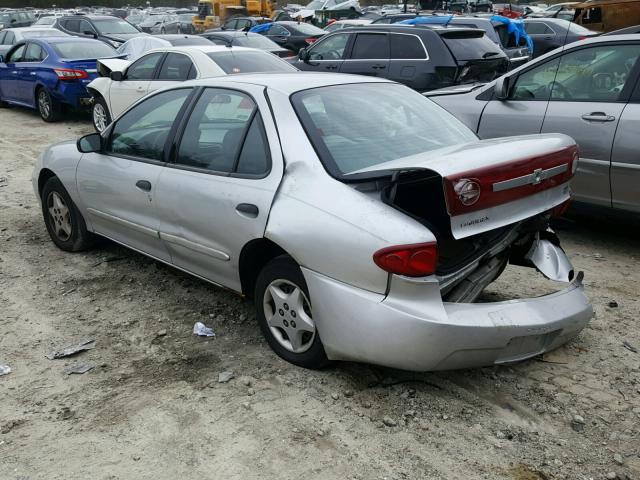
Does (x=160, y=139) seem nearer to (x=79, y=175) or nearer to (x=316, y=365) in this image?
(x=79, y=175)

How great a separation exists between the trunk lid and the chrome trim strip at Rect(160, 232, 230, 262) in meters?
1.02

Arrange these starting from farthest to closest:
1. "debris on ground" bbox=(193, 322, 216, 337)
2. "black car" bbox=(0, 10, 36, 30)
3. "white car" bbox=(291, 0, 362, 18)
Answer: "black car" bbox=(0, 10, 36, 30) < "white car" bbox=(291, 0, 362, 18) < "debris on ground" bbox=(193, 322, 216, 337)

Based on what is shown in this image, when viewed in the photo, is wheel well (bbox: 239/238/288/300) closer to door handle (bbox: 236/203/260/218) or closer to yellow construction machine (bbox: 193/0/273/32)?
door handle (bbox: 236/203/260/218)

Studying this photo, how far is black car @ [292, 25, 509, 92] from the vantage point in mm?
9664

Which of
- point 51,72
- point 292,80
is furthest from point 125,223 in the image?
point 51,72

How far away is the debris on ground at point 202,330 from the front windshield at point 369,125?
1.39m

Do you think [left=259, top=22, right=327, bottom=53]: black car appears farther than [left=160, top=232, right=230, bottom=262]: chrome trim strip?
Yes

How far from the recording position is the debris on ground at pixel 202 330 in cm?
421

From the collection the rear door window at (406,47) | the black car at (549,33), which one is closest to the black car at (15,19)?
the black car at (549,33)

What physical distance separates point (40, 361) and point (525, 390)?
2724mm

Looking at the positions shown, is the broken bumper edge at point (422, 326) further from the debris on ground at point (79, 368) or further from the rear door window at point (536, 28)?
the rear door window at point (536, 28)

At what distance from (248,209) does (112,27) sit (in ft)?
61.6

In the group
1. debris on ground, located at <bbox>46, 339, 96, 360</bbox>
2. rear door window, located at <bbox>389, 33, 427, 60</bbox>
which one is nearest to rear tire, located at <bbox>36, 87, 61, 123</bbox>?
rear door window, located at <bbox>389, 33, 427, 60</bbox>

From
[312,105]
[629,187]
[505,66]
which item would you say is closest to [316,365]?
[312,105]
